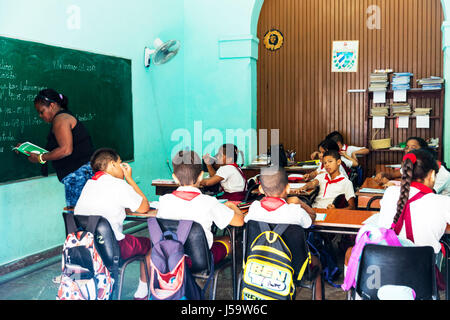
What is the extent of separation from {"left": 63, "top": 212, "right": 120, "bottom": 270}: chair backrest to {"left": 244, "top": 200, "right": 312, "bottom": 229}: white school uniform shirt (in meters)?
0.79

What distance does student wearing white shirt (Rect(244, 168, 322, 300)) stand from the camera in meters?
2.49

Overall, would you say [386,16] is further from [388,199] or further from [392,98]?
[388,199]

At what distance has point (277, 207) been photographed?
2523 mm

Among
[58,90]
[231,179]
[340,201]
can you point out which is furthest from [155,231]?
[58,90]

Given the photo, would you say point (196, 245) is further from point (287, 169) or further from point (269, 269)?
point (287, 169)

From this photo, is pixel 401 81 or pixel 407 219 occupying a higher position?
pixel 401 81

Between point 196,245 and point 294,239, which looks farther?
point 196,245

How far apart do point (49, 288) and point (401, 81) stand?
5148 mm

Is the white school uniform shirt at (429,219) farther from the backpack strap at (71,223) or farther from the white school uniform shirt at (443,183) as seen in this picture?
the backpack strap at (71,223)

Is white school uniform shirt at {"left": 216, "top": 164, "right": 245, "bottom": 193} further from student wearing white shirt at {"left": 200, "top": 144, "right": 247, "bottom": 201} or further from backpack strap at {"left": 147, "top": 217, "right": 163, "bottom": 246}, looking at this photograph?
backpack strap at {"left": 147, "top": 217, "right": 163, "bottom": 246}

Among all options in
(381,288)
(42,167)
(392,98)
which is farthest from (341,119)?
(381,288)

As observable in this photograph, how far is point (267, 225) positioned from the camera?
2.39 m

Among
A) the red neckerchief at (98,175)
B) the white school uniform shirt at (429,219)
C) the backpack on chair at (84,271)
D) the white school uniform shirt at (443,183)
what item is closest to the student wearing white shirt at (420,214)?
the white school uniform shirt at (429,219)

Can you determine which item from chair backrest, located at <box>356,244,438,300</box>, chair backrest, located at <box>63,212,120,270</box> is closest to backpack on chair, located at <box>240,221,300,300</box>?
chair backrest, located at <box>356,244,438,300</box>
